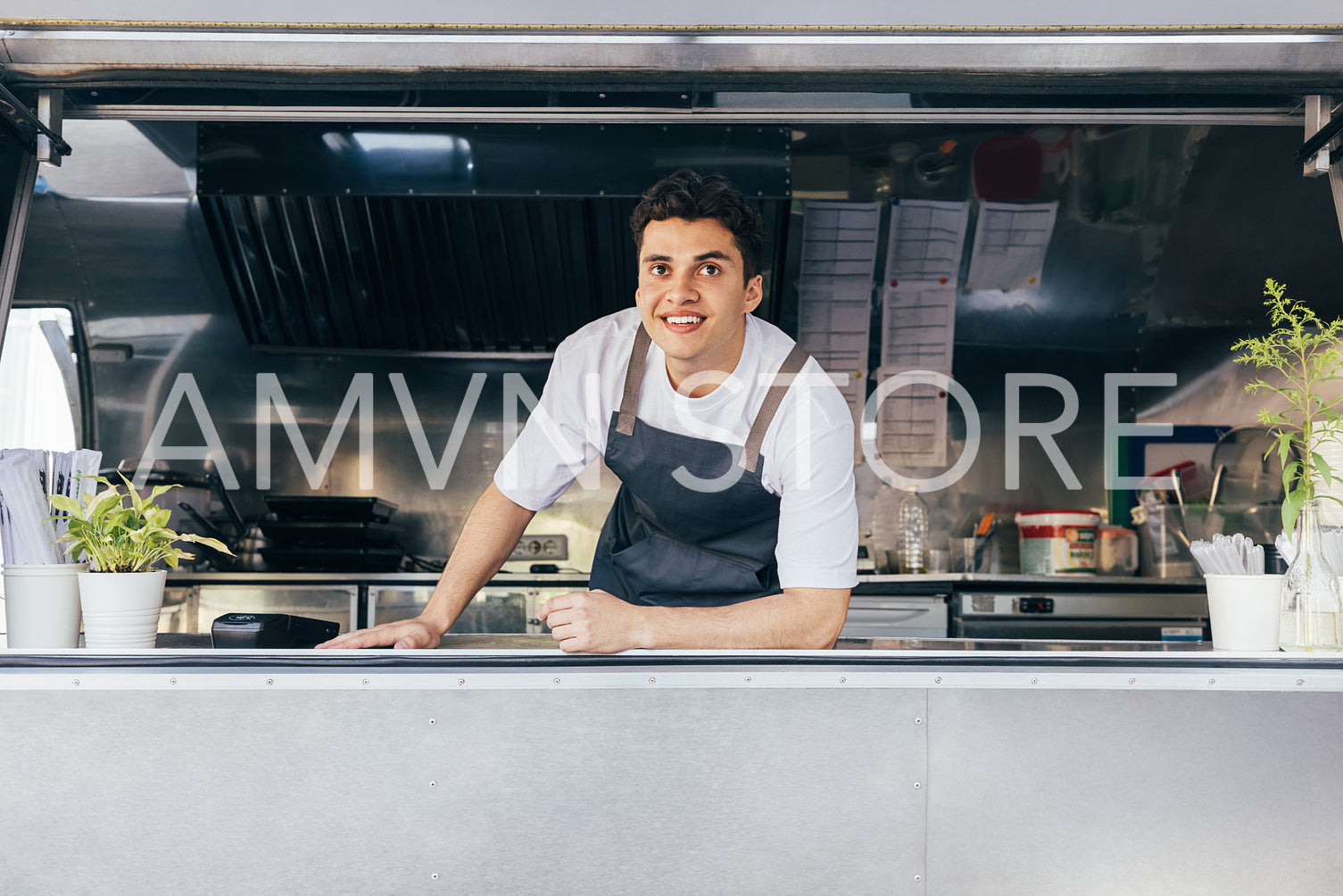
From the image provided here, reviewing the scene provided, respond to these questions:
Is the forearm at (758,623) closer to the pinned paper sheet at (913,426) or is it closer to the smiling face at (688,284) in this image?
the smiling face at (688,284)

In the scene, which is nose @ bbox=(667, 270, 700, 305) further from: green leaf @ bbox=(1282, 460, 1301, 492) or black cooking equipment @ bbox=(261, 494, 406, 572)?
black cooking equipment @ bbox=(261, 494, 406, 572)

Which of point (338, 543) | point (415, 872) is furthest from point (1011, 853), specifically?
point (338, 543)

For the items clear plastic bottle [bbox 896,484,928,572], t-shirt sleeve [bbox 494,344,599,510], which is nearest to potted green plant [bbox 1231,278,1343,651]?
t-shirt sleeve [bbox 494,344,599,510]

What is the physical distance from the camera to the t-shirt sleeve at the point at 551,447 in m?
1.74

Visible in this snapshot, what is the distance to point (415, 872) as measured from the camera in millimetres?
1158

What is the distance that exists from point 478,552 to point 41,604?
636 mm

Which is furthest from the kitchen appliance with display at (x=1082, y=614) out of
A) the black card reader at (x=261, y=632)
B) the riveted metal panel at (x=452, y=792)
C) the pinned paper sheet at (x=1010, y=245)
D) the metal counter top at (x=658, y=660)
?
the black card reader at (x=261, y=632)

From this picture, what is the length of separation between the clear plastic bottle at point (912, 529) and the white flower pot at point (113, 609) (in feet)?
9.33

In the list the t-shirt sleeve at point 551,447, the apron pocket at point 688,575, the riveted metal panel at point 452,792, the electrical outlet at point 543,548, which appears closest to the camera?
the riveted metal panel at point 452,792

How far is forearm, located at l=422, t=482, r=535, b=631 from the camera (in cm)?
158

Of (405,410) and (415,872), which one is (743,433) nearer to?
(415,872)

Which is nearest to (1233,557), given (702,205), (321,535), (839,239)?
(702,205)

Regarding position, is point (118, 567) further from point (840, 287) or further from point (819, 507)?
point (840, 287)

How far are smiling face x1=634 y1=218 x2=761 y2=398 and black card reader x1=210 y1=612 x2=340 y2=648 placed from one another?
71cm
